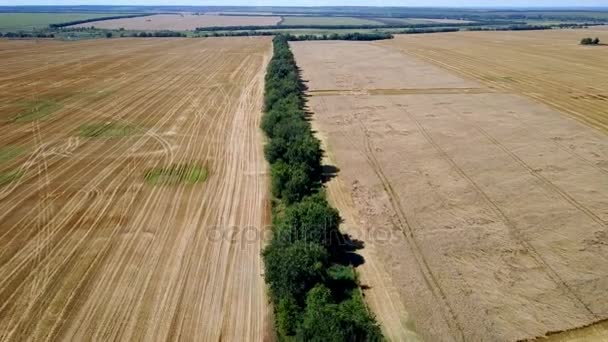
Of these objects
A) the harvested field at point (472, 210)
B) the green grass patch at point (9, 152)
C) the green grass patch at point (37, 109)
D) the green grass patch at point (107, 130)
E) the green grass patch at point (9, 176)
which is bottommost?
the harvested field at point (472, 210)

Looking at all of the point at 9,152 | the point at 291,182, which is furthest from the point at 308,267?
the point at 9,152

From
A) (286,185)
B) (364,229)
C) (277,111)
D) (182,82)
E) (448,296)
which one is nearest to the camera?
(448,296)

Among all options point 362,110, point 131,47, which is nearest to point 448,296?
point 362,110

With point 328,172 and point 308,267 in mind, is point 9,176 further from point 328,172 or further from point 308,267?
point 308,267

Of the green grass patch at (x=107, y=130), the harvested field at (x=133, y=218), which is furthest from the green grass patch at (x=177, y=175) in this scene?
the green grass patch at (x=107, y=130)

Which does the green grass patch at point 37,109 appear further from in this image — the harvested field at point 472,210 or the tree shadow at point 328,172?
the tree shadow at point 328,172

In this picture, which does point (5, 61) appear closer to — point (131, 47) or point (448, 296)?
point (131, 47)
